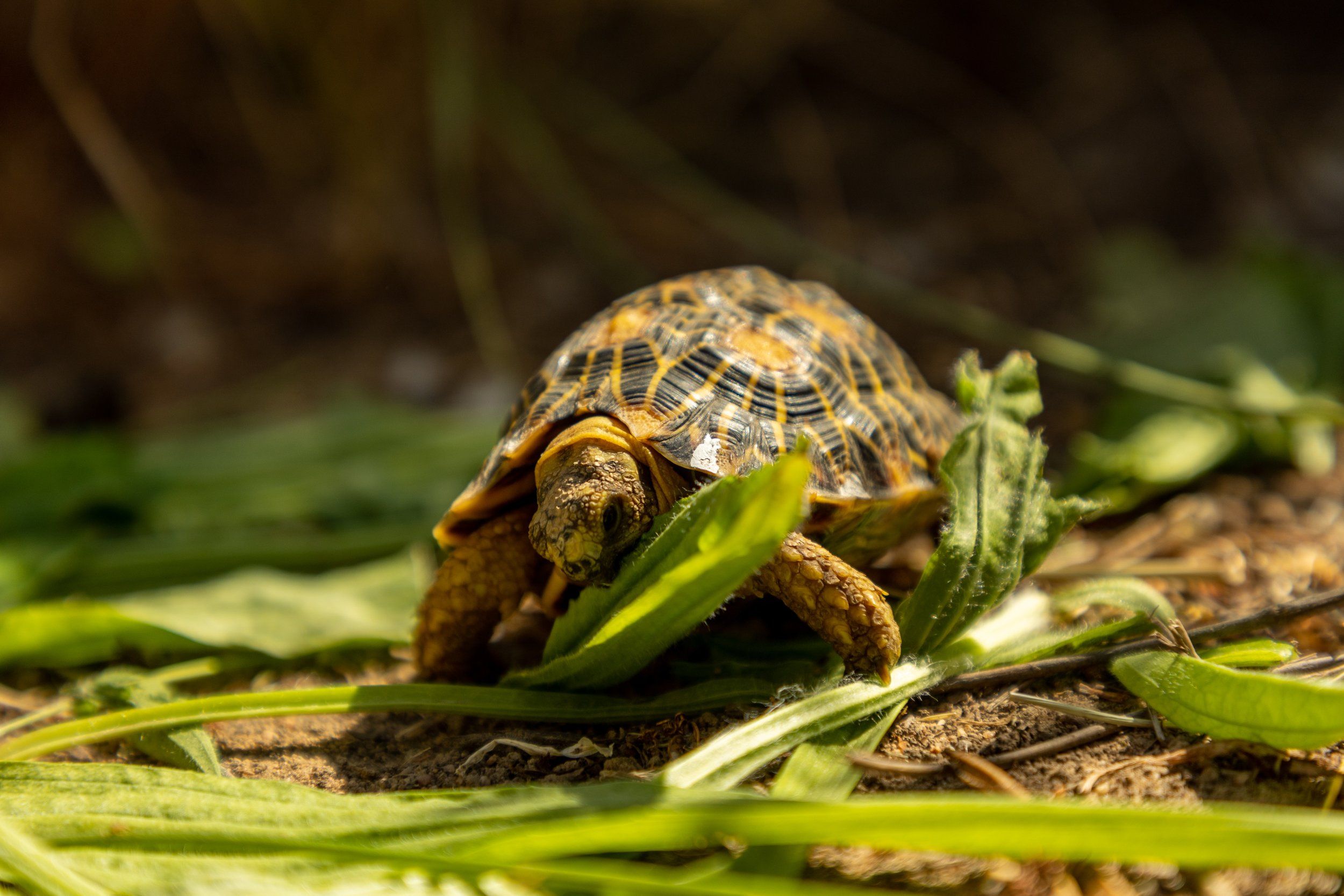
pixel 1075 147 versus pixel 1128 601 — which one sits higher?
pixel 1075 147

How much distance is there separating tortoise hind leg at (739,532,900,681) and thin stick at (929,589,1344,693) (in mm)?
143

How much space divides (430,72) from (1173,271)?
3884 mm

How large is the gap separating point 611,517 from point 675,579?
8.5 inches

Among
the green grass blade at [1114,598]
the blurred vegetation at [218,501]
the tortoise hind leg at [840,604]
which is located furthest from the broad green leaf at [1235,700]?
the blurred vegetation at [218,501]

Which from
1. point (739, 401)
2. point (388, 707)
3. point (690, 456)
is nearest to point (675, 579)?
point (690, 456)

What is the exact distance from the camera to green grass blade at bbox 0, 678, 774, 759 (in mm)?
1625

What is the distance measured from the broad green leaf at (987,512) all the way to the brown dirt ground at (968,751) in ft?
0.52

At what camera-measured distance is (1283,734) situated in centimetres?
131

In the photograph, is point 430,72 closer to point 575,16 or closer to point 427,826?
point 575,16

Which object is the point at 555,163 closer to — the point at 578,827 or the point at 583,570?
the point at 583,570

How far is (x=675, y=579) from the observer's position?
1.39 metres

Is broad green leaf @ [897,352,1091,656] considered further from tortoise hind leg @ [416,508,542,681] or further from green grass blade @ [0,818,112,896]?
green grass blade @ [0,818,112,896]

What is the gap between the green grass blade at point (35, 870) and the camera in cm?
122

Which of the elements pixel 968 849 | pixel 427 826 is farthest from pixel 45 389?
pixel 968 849
